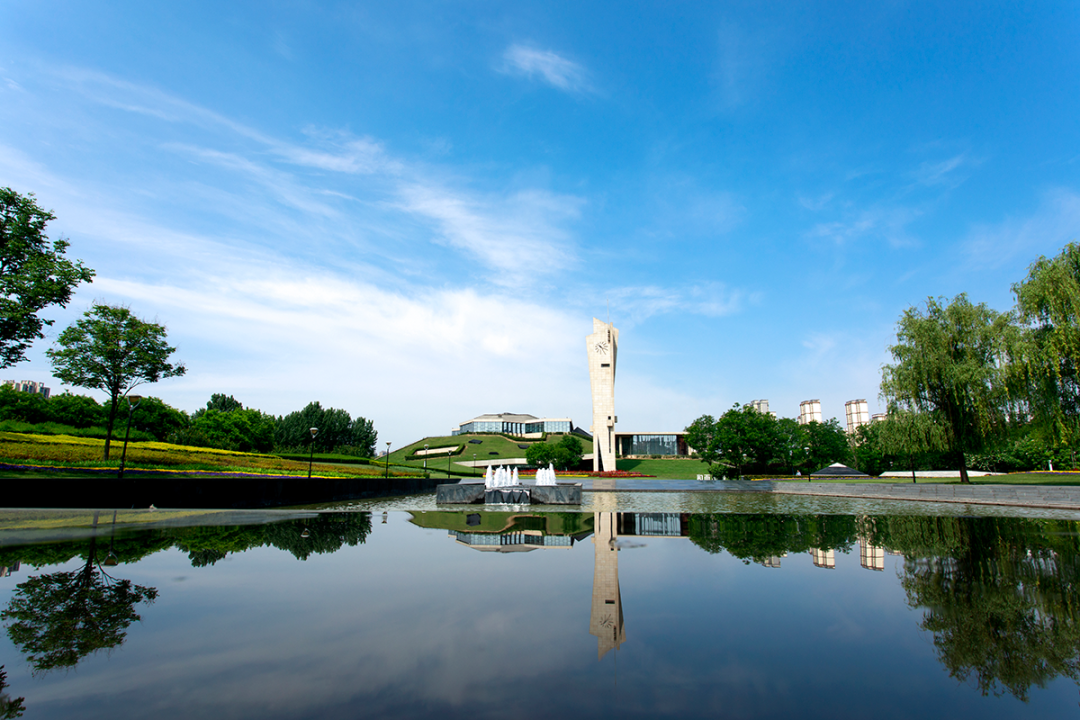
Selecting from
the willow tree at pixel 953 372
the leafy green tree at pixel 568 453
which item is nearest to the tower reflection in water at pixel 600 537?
the willow tree at pixel 953 372

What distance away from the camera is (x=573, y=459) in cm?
6675

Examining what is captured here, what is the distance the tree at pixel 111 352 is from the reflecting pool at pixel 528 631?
2449 cm

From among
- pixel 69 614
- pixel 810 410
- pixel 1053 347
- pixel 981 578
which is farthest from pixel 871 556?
pixel 810 410

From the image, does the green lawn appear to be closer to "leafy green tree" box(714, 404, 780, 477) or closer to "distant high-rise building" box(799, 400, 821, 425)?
"leafy green tree" box(714, 404, 780, 477)

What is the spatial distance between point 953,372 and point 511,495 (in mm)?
21935

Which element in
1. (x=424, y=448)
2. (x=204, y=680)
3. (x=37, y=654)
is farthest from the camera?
(x=424, y=448)

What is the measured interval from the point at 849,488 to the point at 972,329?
31.9 feet

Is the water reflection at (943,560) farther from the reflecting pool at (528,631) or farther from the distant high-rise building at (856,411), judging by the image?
the distant high-rise building at (856,411)

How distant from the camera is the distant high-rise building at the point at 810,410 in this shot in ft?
504

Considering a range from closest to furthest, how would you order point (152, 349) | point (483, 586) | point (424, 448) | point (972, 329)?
point (483, 586) → point (972, 329) → point (152, 349) → point (424, 448)

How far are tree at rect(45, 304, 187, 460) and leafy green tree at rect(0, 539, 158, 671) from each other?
26.7 meters

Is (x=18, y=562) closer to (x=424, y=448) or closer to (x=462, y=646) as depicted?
(x=462, y=646)

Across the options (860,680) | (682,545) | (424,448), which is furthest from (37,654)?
(424,448)

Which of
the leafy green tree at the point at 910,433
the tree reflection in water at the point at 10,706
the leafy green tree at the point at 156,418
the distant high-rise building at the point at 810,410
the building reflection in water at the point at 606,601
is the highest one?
the distant high-rise building at the point at 810,410
